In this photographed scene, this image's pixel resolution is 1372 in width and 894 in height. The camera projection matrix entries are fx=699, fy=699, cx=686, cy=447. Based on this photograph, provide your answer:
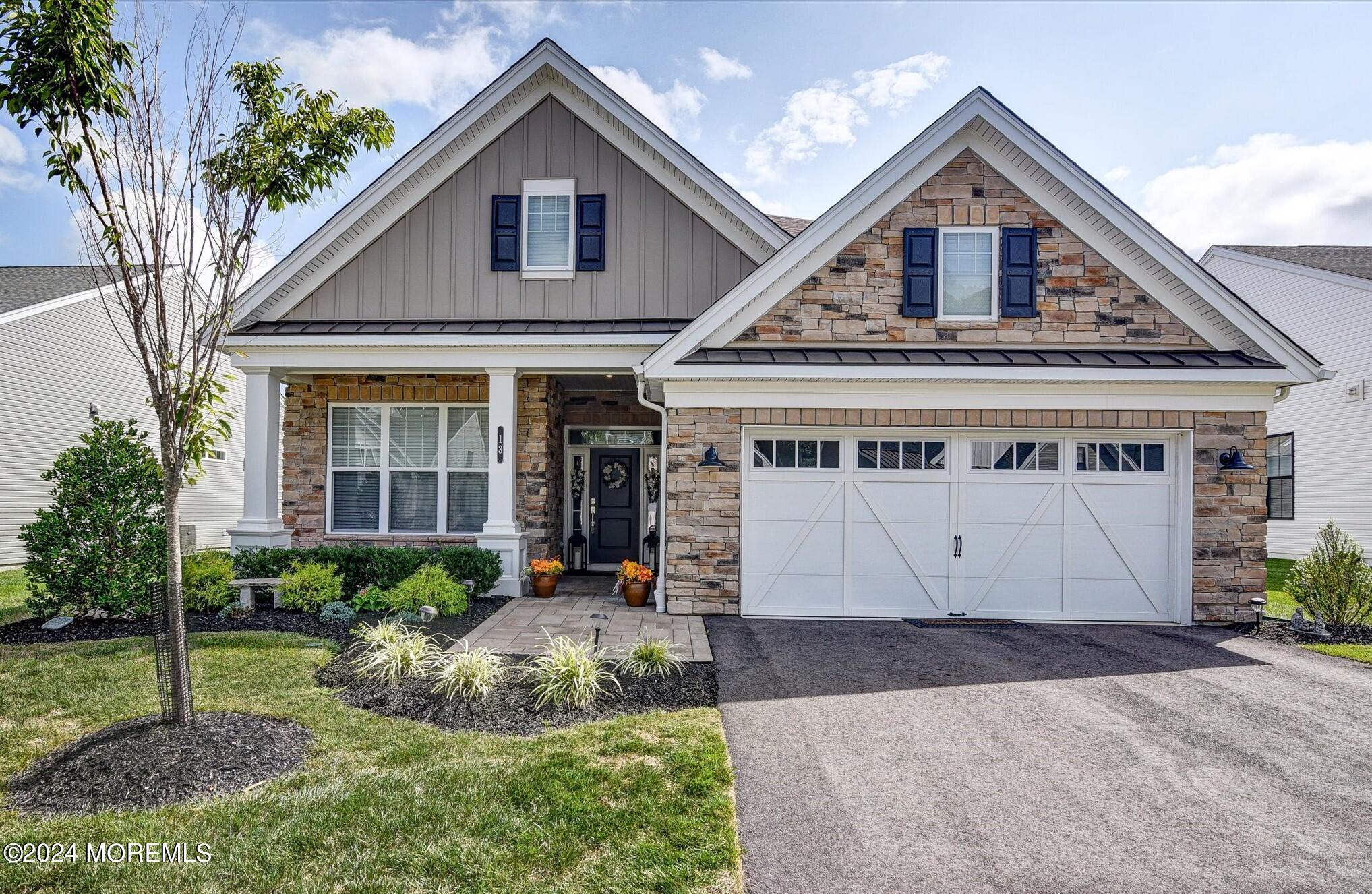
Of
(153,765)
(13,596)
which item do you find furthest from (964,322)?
(13,596)

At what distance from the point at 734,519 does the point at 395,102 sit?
6423 mm

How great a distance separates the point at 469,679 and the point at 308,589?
407 centimetres

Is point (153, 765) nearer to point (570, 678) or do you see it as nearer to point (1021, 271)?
point (570, 678)

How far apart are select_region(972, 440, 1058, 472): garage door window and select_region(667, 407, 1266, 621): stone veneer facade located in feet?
0.86

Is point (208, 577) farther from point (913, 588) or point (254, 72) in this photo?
point (913, 588)

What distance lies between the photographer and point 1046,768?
4070 millimetres

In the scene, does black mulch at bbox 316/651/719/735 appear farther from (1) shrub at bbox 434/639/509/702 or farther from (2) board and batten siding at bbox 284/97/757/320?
(2) board and batten siding at bbox 284/97/757/320

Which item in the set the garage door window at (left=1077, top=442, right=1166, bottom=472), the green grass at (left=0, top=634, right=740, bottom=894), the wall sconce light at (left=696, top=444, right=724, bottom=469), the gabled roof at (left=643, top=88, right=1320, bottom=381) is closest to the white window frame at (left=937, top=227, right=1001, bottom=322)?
the gabled roof at (left=643, top=88, right=1320, bottom=381)

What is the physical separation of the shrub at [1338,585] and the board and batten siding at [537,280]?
25.6ft

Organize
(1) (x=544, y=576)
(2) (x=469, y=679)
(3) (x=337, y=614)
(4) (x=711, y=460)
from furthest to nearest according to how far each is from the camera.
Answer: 1. (1) (x=544, y=576)
2. (4) (x=711, y=460)
3. (3) (x=337, y=614)
4. (2) (x=469, y=679)

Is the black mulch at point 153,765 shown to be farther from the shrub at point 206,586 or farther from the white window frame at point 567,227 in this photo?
the white window frame at point 567,227

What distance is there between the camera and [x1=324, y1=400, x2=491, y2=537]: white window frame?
1035 cm

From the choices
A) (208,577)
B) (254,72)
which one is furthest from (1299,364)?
(208,577)

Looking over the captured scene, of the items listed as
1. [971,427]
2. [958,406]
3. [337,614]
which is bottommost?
[337,614]
